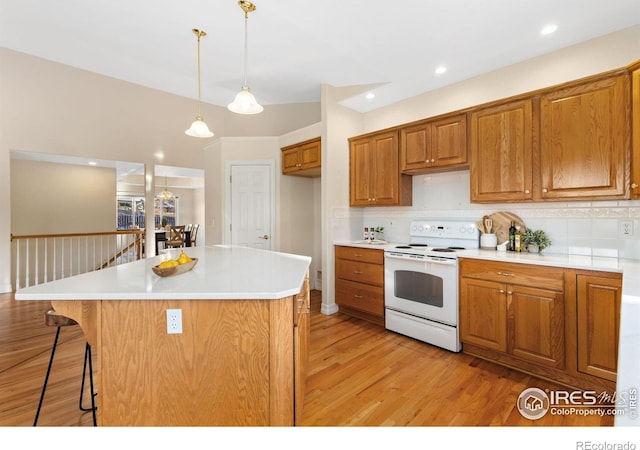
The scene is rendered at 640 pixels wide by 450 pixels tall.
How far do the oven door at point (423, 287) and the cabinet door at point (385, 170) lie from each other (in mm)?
789

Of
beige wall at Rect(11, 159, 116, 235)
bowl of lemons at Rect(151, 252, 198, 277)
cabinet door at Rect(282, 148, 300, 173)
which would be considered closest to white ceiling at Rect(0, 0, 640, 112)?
cabinet door at Rect(282, 148, 300, 173)

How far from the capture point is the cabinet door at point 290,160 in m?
4.18

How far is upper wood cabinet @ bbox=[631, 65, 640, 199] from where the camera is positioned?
2006mm

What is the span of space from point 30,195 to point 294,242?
228 inches

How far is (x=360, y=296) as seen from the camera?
3.45 metres

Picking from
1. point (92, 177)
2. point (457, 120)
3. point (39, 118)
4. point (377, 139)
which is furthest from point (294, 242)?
point (92, 177)

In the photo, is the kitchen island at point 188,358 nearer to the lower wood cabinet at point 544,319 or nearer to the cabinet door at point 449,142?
the lower wood cabinet at point 544,319

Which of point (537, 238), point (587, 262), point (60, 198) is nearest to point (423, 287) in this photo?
point (537, 238)

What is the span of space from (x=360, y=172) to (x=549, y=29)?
7.14 feet

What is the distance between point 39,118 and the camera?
430 cm

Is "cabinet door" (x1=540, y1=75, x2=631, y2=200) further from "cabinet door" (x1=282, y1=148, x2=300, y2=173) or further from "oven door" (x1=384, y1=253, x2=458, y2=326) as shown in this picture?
"cabinet door" (x1=282, y1=148, x2=300, y2=173)

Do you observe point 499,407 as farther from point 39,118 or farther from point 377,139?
point 39,118

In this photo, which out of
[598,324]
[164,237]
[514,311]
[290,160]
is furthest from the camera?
[164,237]

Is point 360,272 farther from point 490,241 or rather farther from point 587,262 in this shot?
point 587,262
